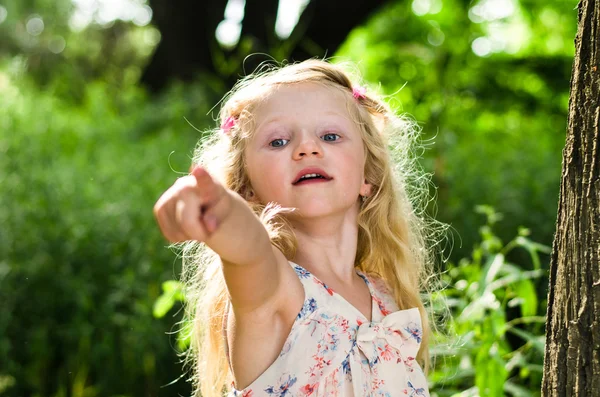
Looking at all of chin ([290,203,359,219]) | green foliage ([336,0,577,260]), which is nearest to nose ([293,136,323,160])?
chin ([290,203,359,219])

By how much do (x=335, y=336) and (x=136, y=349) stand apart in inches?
86.4

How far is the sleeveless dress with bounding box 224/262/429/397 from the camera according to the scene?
162 centimetres

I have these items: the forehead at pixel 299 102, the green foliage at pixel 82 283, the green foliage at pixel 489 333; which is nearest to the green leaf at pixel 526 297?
the green foliage at pixel 489 333

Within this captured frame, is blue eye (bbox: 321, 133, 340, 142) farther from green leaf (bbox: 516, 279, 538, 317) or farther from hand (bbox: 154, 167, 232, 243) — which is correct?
green leaf (bbox: 516, 279, 538, 317)

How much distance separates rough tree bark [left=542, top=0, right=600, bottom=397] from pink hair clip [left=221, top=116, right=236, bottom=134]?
0.74 m

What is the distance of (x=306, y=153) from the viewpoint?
1.76 metres

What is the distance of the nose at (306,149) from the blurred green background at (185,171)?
0.38 metres

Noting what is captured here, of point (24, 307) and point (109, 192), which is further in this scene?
point (109, 192)

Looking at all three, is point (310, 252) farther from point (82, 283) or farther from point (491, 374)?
point (82, 283)

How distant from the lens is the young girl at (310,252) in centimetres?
160

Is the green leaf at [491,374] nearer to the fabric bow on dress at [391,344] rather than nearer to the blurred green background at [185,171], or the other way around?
the blurred green background at [185,171]

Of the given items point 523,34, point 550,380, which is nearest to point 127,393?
point 550,380

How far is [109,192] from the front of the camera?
15.1ft

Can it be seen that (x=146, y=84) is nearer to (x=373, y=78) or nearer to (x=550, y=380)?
(x=373, y=78)
